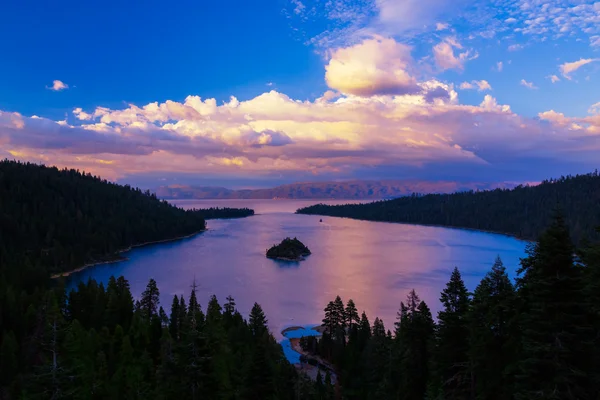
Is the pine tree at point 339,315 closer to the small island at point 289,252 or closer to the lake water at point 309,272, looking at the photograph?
the lake water at point 309,272

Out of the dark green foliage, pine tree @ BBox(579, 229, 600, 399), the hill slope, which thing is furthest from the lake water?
pine tree @ BBox(579, 229, 600, 399)

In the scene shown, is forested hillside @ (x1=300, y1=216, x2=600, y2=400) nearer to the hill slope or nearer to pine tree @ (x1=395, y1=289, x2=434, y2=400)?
pine tree @ (x1=395, y1=289, x2=434, y2=400)

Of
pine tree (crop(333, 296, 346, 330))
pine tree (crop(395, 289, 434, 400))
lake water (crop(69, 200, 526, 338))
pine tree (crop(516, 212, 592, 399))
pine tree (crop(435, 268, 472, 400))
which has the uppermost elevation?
pine tree (crop(516, 212, 592, 399))

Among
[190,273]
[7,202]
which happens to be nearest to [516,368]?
[190,273]

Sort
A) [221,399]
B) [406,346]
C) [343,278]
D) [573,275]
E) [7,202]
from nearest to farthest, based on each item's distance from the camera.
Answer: [573,275] → [221,399] → [406,346] → [343,278] → [7,202]

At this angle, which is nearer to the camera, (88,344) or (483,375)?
(483,375)

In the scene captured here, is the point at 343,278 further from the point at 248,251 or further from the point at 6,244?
the point at 6,244

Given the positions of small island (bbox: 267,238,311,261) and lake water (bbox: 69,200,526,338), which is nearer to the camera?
lake water (bbox: 69,200,526,338)
